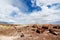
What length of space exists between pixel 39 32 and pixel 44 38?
3409mm

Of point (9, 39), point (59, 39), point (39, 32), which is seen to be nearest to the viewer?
point (59, 39)

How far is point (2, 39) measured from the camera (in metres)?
23.6

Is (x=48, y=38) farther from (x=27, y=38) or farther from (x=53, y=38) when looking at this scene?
(x=27, y=38)

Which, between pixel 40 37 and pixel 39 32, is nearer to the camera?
pixel 40 37

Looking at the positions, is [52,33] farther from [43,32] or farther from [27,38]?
[27,38]

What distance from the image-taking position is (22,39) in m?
21.6

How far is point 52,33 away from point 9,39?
765 centimetres

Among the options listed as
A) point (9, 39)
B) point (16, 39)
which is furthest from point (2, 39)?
point (16, 39)

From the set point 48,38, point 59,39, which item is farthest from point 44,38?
point 59,39

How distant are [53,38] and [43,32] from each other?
353 cm

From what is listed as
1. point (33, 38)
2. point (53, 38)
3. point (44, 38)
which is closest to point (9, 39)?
point (33, 38)

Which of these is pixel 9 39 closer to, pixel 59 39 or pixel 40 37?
pixel 40 37

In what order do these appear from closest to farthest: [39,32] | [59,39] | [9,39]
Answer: [59,39] < [9,39] < [39,32]

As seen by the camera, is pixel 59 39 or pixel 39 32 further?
pixel 39 32
